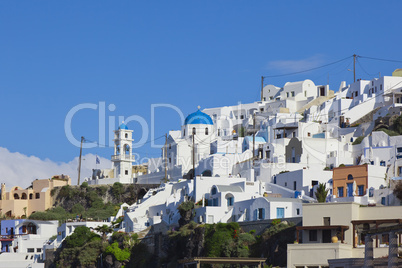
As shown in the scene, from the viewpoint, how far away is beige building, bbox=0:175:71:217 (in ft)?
348

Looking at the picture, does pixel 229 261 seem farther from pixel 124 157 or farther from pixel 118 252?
pixel 124 157

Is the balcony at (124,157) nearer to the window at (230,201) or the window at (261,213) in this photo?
the window at (230,201)

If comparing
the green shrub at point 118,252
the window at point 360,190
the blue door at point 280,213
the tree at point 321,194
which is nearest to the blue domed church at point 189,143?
the green shrub at point 118,252

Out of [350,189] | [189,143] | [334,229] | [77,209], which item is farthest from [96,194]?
[334,229]

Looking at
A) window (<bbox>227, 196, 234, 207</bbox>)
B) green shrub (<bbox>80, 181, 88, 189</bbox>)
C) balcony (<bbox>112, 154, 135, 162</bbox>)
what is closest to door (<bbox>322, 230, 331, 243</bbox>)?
window (<bbox>227, 196, 234, 207</bbox>)

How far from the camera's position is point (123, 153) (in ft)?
363

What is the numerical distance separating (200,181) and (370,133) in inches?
790

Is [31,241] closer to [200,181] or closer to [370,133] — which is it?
[200,181]

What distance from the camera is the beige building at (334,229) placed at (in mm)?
56656

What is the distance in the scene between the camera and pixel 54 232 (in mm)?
95438

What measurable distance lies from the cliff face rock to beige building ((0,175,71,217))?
1.16 meters

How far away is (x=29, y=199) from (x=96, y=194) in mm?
9952

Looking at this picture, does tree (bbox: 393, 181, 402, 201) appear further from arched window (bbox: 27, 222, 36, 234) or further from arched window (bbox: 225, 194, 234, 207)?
arched window (bbox: 27, 222, 36, 234)

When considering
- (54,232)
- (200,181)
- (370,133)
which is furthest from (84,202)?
(370,133)
